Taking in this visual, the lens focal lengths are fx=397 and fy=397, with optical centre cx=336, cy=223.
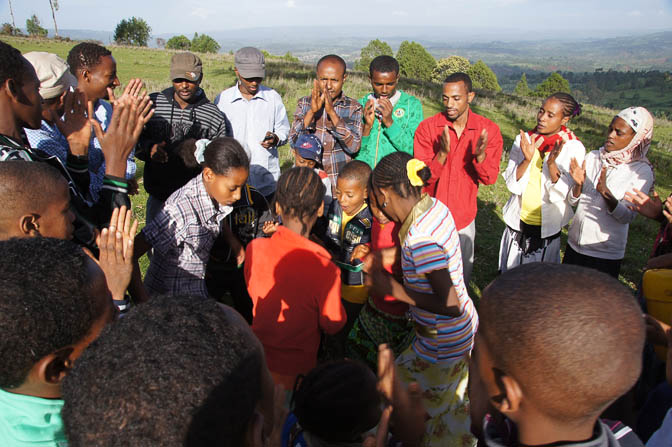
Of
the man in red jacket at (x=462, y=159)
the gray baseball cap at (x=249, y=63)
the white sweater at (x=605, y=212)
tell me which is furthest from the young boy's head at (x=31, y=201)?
the white sweater at (x=605, y=212)

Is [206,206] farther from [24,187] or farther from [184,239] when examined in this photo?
[24,187]

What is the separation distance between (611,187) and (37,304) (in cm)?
414

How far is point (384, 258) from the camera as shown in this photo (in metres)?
2.68

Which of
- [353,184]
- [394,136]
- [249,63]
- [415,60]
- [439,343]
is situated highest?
[415,60]

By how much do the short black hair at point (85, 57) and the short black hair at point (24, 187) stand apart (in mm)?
2322

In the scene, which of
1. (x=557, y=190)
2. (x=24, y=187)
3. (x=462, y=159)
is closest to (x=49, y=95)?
(x=24, y=187)

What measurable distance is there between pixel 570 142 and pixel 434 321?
2725mm

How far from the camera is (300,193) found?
7.83 feet

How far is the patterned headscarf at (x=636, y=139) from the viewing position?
3.37m

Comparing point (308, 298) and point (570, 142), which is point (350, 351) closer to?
point (308, 298)

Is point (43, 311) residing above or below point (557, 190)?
above

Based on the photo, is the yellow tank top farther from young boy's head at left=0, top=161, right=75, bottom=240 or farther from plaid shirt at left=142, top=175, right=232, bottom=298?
young boy's head at left=0, top=161, right=75, bottom=240

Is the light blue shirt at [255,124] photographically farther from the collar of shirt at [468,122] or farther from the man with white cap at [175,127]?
the collar of shirt at [468,122]

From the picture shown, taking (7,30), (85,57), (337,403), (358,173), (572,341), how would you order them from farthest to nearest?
(7,30), (85,57), (358,173), (337,403), (572,341)
